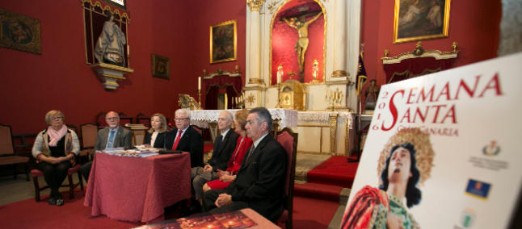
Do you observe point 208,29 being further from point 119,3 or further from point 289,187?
point 289,187

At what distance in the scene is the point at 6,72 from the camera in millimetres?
4781

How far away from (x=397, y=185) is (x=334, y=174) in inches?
127

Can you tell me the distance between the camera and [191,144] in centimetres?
335

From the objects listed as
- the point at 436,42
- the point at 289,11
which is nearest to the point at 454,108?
the point at 436,42

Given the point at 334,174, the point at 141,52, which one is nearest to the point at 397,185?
the point at 334,174

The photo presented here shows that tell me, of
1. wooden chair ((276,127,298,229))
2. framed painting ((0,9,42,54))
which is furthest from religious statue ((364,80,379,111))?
framed painting ((0,9,42,54))

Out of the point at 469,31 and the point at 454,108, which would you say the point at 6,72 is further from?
the point at 469,31

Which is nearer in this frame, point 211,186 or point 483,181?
point 483,181

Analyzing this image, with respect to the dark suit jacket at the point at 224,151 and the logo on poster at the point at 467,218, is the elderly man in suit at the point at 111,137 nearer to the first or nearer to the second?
the dark suit jacket at the point at 224,151

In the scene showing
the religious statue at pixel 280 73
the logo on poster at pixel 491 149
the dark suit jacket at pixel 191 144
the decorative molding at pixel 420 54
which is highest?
the decorative molding at pixel 420 54

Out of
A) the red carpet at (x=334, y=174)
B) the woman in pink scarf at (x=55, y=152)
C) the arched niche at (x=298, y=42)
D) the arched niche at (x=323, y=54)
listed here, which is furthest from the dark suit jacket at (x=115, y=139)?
the arched niche at (x=298, y=42)

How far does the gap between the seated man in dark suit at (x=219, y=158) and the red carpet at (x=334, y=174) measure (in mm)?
1683

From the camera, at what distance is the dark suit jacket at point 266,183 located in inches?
75.5

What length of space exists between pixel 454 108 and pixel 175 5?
31.3 feet
